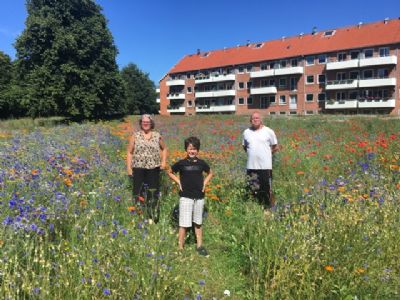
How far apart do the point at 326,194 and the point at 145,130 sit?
289 cm

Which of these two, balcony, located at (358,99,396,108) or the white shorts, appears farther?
balcony, located at (358,99,396,108)

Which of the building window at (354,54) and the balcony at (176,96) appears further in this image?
the balcony at (176,96)

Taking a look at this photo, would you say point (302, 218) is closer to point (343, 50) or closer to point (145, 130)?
point (145, 130)

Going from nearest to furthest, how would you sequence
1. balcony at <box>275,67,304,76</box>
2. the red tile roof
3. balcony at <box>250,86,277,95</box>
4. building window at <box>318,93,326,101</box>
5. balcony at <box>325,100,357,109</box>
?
balcony at <box>325,100,357,109</box> < the red tile roof < building window at <box>318,93,326,101</box> < balcony at <box>275,67,304,76</box> < balcony at <box>250,86,277,95</box>

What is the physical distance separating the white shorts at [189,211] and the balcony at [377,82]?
46.4 m

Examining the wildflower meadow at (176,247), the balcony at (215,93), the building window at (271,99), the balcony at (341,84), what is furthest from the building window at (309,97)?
the wildflower meadow at (176,247)

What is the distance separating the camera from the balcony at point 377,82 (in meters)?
43.6

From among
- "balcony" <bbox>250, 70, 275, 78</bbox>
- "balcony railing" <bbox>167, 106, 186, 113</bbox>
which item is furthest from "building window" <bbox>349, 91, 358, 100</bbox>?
"balcony railing" <bbox>167, 106, 186, 113</bbox>

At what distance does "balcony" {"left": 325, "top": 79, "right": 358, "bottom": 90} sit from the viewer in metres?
46.5

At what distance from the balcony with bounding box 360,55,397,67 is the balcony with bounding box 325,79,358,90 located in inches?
96.3

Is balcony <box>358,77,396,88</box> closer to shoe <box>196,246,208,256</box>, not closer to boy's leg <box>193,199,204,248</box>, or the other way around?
boy's leg <box>193,199,204,248</box>

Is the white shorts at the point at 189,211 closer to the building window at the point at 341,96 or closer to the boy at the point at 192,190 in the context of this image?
the boy at the point at 192,190

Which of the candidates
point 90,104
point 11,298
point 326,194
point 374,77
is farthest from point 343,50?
point 11,298

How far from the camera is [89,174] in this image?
18.2ft
